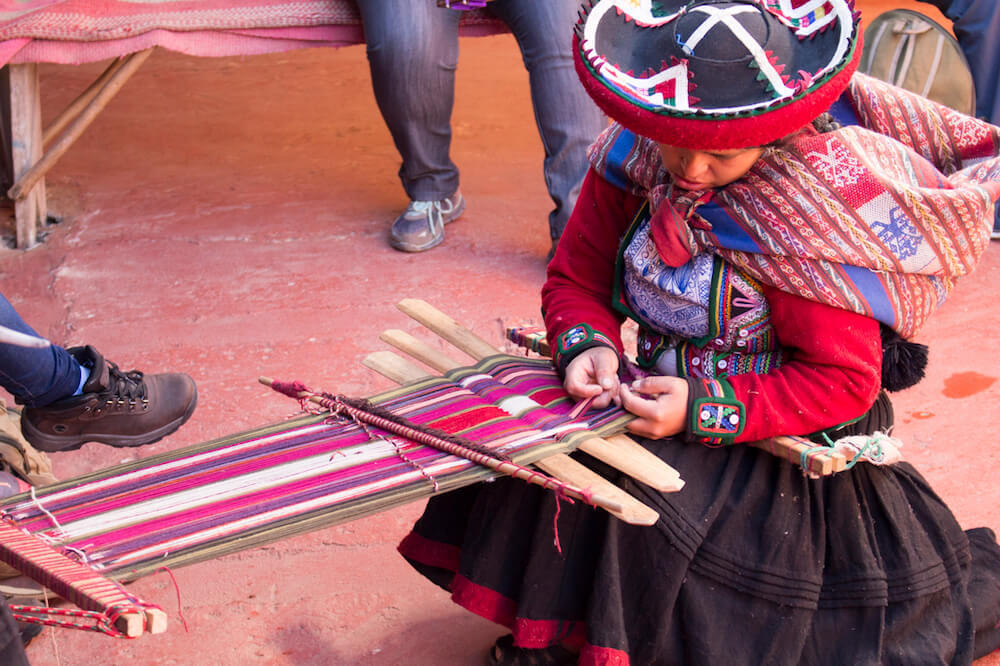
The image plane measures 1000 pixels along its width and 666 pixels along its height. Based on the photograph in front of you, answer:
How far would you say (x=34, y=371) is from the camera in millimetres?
2086

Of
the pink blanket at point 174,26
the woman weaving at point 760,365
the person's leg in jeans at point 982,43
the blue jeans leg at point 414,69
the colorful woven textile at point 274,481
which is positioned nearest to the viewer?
the colorful woven textile at point 274,481

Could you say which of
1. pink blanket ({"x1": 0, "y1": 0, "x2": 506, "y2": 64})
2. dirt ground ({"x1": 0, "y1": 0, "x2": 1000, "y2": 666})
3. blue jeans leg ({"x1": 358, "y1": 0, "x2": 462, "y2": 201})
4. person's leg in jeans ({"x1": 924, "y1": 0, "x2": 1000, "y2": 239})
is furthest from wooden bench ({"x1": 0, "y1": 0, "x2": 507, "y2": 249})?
person's leg in jeans ({"x1": 924, "y1": 0, "x2": 1000, "y2": 239})

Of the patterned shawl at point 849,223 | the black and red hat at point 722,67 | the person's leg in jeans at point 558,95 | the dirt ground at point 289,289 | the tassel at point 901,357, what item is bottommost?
the dirt ground at point 289,289

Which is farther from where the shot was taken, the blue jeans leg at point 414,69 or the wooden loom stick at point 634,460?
the blue jeans leg at point 414,69

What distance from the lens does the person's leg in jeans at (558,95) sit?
11.7ft

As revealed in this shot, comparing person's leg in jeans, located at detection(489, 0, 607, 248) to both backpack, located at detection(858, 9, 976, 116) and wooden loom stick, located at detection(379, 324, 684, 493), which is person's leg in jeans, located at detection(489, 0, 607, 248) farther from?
wooden loom stick, located at detection(379, 324, 684, 493)

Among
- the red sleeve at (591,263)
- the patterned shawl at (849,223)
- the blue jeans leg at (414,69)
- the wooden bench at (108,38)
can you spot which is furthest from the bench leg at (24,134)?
the patterned shawl at (849,223)

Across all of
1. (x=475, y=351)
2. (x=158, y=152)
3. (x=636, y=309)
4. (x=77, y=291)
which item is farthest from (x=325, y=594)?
(x=158, y=152)

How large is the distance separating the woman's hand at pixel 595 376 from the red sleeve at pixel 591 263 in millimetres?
71

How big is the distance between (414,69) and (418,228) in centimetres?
59

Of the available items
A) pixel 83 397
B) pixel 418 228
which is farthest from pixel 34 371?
pixel 418 228

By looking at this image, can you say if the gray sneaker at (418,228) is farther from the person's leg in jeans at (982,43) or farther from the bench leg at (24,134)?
the person's leg in jeans at (982,43)

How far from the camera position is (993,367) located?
3.04m

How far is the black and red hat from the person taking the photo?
146cm
